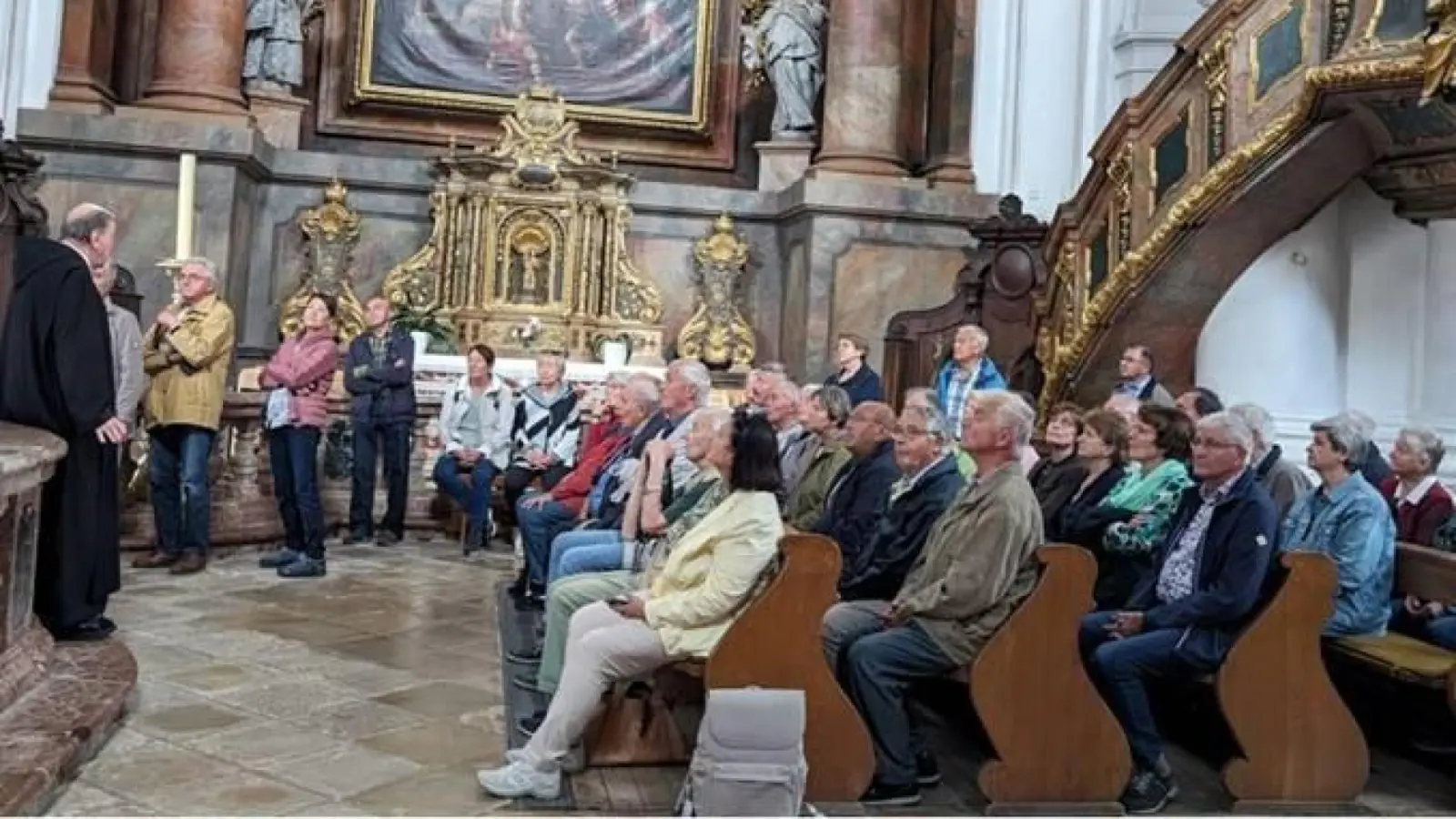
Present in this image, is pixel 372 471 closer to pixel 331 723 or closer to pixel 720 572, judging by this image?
pixel 331 723

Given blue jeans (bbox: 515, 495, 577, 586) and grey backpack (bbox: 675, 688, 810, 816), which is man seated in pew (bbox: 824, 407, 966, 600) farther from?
blue jeans (bbox: 515, 495, 577, 586)

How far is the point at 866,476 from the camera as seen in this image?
490 centimetres

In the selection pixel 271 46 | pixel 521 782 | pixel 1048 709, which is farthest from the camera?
pixel 271 46

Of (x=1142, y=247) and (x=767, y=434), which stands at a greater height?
(x=1142, y=247)

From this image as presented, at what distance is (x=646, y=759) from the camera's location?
4.26 m

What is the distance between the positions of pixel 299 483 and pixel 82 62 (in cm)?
488

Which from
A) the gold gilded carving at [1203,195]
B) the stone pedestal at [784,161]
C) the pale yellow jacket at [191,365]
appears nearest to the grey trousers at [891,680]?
the gold gilded carving at [1203,195]

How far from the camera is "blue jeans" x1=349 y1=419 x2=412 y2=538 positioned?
8336mm

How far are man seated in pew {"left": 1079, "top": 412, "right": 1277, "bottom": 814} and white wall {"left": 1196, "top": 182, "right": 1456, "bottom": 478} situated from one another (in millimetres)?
4266

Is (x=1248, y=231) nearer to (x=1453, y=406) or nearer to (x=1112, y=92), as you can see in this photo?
(x=1453, y=406)

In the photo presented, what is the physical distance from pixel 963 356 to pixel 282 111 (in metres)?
6.45

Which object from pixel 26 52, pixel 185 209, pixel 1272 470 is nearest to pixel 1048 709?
pixel 1272 470

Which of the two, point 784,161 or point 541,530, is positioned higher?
point 784,161

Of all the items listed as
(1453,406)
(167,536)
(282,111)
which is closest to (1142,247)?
(1453,406)
